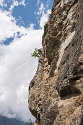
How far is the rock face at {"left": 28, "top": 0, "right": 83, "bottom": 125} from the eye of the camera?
21.9 m

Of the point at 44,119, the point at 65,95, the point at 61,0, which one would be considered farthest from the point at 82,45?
the point at 61,0

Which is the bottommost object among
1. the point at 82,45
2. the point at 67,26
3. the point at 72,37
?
the point at 82,45

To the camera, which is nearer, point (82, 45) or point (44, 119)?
point (82, 45)

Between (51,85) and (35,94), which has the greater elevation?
(35,94)

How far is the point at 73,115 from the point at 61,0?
778 inches

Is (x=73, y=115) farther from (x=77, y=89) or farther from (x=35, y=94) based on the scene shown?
(x=35, y=94)

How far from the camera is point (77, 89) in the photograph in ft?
71.8

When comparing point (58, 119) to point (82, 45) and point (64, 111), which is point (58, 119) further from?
point (82, 45)

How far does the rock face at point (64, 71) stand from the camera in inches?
862

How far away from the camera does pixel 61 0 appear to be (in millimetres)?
36875

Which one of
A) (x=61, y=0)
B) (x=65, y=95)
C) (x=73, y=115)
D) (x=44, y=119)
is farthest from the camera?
(x=61, y=0)

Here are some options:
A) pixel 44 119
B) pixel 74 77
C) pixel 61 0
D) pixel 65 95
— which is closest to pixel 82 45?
pixel 74 77

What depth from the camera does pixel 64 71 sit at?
24.8 meters

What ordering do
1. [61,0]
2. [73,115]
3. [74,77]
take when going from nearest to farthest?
[73,115], [74,77], [61,0]
